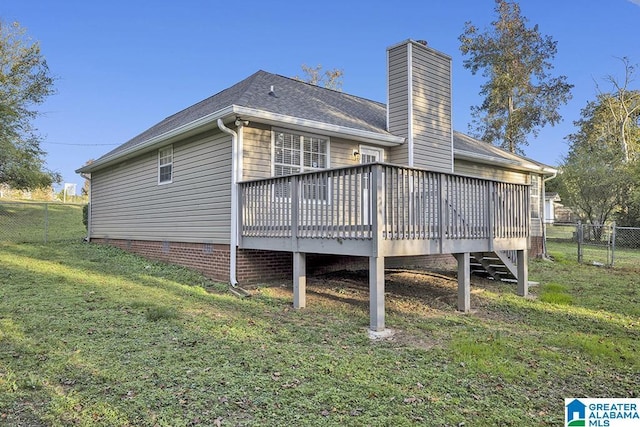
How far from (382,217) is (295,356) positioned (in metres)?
2.13

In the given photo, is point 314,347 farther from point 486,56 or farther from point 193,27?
point 486,56

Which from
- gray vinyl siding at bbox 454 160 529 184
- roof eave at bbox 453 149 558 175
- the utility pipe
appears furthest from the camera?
gray vinyl siding at bbox 454 160 529 184

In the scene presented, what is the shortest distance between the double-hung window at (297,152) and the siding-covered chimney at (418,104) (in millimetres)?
2009

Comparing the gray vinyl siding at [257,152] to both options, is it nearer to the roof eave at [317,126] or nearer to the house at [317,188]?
the house at [317,188]

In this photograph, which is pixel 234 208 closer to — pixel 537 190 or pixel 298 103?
pixel 298 103

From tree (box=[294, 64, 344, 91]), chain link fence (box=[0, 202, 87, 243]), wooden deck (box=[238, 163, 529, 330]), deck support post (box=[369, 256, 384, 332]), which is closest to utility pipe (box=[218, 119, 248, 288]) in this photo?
wooden deck (box=[238, 163, 529, 330])

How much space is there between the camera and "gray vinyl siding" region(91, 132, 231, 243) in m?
8.40

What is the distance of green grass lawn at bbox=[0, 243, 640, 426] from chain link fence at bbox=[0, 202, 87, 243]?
8.61 m

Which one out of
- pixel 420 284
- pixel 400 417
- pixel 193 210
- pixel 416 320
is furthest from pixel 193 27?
pixel 400 417

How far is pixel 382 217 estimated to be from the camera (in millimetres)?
5496

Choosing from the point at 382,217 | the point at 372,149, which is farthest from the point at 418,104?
the point at 382,217

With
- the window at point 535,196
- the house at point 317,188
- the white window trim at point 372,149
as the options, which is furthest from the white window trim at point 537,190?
the white window trim at point 372,149

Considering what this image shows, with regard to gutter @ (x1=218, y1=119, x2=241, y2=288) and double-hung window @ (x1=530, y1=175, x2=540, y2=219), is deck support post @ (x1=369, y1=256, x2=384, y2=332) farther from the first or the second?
double-hung window @ (x1=530, y1=175, x2=540, y2=219)

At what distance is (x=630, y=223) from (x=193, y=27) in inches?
958
